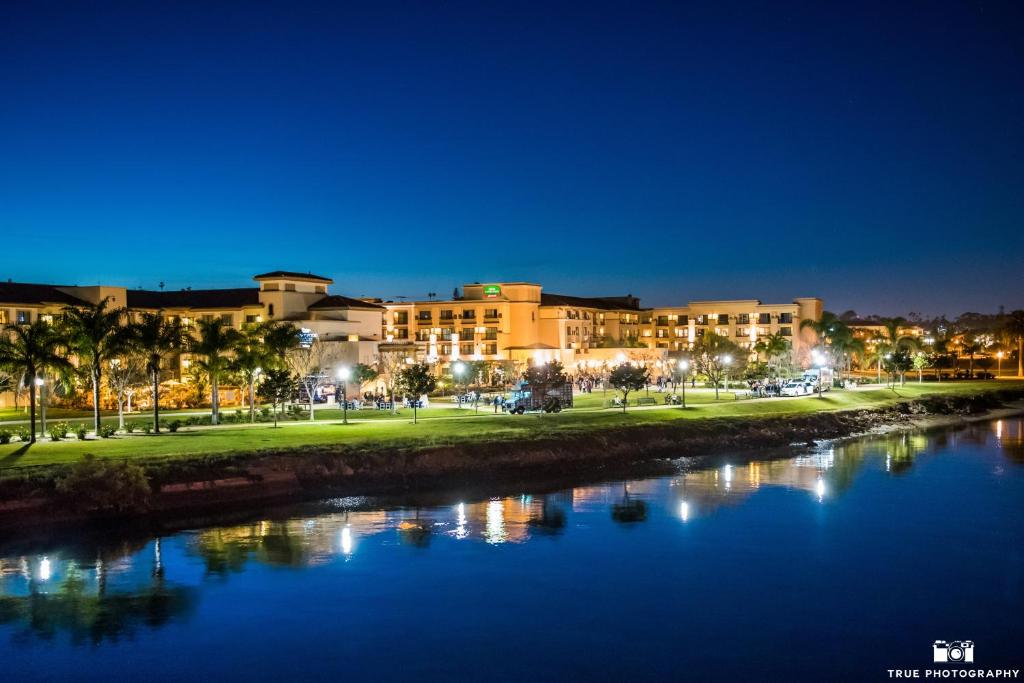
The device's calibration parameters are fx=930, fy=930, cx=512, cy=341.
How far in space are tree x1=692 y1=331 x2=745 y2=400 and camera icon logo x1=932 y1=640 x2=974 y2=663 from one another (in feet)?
174

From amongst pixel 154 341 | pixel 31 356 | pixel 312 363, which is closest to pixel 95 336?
pixel 154 341

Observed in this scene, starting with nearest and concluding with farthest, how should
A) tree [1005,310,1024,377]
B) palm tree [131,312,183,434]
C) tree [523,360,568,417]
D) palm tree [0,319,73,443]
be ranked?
1. palm tree [0,319,73,443]
2. palm tree [131,312,183,434]
3. tree [523,360,568,417]
4. tree [1005,310,1024,377]

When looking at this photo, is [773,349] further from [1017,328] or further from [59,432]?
[59,432]

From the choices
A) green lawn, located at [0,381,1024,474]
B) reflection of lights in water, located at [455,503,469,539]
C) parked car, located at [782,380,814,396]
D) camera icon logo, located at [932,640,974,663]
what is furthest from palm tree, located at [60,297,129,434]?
parked car, located at [782,380,814,396]

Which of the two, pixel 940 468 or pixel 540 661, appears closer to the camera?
pixel 540 661

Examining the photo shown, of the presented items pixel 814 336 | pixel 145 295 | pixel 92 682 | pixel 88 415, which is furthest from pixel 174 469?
pixel 814 336

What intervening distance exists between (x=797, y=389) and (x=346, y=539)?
53.6m

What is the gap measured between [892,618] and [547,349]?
241ft

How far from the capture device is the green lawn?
36.4 metres

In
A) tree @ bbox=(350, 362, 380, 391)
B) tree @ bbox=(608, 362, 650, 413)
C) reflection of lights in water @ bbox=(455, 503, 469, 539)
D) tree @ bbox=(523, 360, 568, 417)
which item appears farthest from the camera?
tree @ bbox=(350, 362, 380, 391)

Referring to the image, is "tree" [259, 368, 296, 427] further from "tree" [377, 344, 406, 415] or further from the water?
"tree" [377, 344, 406, 415]

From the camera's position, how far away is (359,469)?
1513 inches

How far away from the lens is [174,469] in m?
34.2

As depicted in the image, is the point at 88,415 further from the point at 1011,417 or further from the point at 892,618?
the point at 1011,417
